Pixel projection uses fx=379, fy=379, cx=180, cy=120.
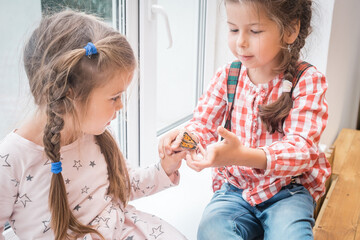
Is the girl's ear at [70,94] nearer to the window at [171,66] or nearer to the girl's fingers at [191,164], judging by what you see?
the girl's fingers at [191,164]

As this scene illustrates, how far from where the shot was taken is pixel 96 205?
2.84 ft

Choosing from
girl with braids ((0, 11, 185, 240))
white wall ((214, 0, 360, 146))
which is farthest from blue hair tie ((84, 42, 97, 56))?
white wall ((214, 0, 360, 146))

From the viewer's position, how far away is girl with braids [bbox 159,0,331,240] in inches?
36.8

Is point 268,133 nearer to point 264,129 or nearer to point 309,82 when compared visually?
point 264,129

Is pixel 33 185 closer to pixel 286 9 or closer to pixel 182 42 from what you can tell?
pixel 286 9

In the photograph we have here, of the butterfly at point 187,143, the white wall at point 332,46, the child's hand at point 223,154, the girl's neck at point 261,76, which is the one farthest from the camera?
the white wall at point 332,46

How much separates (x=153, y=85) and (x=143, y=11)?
0.26 metres

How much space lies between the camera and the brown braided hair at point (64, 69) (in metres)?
0.72

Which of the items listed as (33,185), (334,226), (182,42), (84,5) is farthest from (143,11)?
(334,226)

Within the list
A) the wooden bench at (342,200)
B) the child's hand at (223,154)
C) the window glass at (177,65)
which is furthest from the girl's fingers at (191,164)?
the window glass at (177,65)

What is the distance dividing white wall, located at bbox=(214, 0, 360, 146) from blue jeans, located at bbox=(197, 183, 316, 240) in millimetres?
520

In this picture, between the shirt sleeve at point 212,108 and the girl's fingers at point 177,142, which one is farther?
the shirt sleeve at point 212,108

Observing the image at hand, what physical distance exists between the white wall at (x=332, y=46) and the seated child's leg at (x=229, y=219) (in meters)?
0.56

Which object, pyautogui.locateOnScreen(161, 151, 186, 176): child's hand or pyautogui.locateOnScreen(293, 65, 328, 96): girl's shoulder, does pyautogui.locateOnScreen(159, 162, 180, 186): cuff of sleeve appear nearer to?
pyautogui.locateOnScreen(161, 151, 186, 176): child's hand
